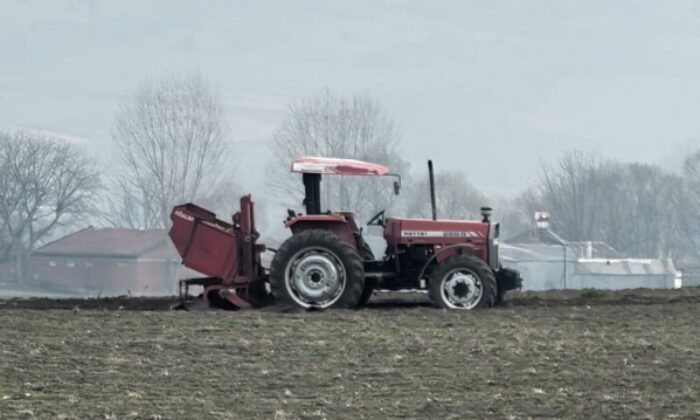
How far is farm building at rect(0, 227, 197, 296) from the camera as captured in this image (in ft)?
132

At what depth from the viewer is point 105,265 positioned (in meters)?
41.6

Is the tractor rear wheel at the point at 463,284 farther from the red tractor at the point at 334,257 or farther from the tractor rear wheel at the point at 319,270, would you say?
the tractor rear wheel at the point at 319,270

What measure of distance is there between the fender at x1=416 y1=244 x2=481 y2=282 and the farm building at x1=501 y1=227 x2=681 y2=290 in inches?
1071

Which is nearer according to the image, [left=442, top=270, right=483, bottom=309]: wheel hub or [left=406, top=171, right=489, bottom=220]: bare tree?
[left=442, top=270, right=483, bottom=309]: wheel hub

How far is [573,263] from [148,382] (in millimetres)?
37842

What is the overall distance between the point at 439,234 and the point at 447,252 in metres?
0.28

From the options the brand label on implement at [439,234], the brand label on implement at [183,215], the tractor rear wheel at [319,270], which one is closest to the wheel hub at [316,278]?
the tractor rear wheel at [319,270]

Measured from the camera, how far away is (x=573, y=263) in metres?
47.4

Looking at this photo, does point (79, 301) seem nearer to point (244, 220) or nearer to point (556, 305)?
point (244, 220)

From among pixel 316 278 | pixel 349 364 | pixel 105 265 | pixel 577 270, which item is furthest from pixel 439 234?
pixel 577 270

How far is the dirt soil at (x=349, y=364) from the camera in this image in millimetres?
9828

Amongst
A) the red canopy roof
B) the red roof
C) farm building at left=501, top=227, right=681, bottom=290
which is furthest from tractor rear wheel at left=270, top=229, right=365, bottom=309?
farm building at left=501, top=227, right=681, bottom=290

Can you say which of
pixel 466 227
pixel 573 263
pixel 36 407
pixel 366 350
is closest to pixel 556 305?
pixel 466 227

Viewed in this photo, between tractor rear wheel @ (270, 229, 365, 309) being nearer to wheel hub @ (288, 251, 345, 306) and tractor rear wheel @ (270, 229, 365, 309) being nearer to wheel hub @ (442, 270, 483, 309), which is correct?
wheel hub @ (288, 251, 345, 306)
